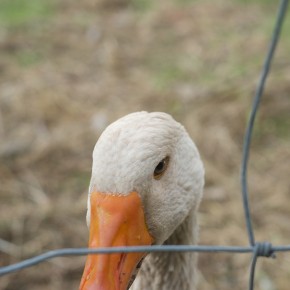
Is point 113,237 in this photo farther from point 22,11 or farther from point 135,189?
point 22,11

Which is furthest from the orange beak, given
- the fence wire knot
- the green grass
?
the green grass

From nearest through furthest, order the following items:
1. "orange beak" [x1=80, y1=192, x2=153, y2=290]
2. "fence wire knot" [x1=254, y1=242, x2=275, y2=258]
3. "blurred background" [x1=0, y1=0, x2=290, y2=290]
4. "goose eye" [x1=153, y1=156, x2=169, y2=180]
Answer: "fence wire knot" [x1=254, y1=242, x2=275, y2=258] → "orange beak" [x1=80, y1=192, x2=153, y2=290] → "goose eye" [x1=153, y1=156, x2=169, y2=180] → "blurred background" [x1=0, y1=0, x2=290, y2=290]

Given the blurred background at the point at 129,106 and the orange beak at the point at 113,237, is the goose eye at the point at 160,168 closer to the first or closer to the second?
the orange beak at the point at 113,237

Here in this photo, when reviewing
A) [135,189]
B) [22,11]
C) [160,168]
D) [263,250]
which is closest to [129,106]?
[22,11]

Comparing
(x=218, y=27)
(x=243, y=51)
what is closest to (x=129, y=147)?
(x=243, y=51)

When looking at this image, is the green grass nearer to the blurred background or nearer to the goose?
the blurred background

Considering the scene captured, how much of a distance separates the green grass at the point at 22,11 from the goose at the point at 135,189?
4.52 meters

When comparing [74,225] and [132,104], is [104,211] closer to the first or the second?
[74,225]

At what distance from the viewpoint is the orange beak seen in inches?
53.1

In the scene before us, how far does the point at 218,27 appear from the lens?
5.68 metres

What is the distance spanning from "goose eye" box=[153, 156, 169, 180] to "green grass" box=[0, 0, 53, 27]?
456 cm

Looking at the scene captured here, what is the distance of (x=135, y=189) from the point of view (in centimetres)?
146

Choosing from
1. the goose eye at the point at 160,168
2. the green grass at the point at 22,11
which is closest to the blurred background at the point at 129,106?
the green grass at the point at 22,11

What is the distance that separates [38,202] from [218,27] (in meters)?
3.06
